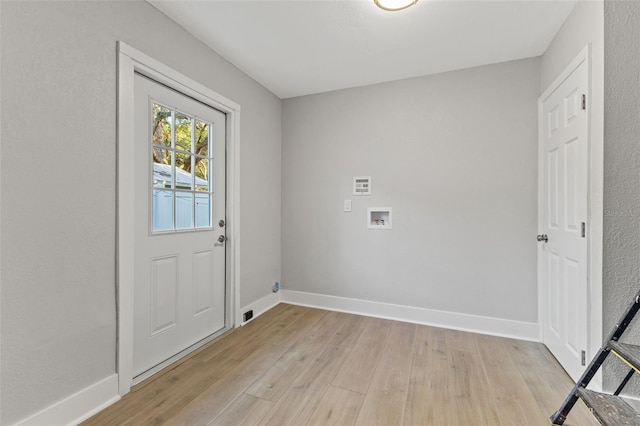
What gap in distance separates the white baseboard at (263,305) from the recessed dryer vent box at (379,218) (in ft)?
4.60

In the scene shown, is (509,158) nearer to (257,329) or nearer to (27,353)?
(257,329)

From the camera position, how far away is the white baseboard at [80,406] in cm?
131

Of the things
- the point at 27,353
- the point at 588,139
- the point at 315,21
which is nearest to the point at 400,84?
the point at 315,21

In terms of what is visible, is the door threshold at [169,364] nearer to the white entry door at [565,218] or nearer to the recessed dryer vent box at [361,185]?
the recessed dryer vent box at [361,185]

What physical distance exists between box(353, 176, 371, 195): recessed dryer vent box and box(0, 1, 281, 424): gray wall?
2.07 meters

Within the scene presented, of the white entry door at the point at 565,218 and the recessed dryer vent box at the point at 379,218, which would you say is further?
the recessed dryer vent box at the point at 379,218

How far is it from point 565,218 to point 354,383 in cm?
187

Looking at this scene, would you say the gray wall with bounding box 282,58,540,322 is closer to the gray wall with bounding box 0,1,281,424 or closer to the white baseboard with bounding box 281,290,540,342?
the white baseboard with bounding box 281,290,540,342

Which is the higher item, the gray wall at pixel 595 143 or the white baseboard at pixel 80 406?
the gray wall at pixel 595 143

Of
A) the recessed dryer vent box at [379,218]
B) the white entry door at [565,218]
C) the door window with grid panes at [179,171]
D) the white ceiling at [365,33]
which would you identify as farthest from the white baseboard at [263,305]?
the white entry door at [565,218]

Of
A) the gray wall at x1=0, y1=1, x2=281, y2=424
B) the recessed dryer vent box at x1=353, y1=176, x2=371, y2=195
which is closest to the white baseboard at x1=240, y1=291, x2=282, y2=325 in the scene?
the gray wall at x1=0, y1=1, x2=281, y2=424

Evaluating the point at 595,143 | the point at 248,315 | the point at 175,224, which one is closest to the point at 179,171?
the point at 175,224

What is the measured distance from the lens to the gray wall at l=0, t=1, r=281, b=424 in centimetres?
122

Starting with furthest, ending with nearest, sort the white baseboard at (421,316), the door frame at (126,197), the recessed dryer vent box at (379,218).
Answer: the recessed dryer vent box at (379,218) < the white baseboard at (421,316) < the door frame at (126,197)
